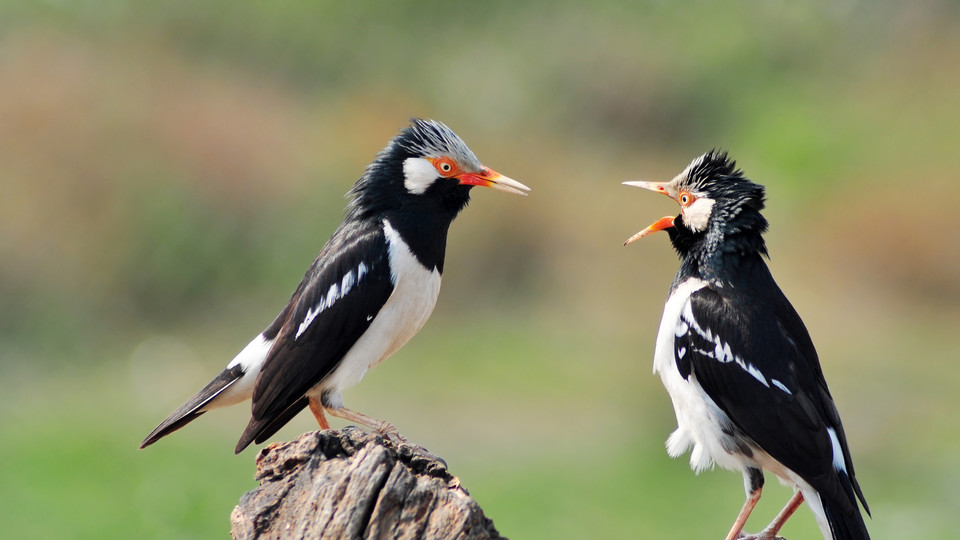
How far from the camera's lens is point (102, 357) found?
19359 mm

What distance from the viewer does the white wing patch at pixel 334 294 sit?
806 centimetres

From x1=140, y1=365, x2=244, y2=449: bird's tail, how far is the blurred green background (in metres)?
5.68

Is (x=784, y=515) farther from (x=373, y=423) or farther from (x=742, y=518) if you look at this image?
(x=373, y=423)

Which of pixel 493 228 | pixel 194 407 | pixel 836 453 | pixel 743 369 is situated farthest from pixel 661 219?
pixel 493 228

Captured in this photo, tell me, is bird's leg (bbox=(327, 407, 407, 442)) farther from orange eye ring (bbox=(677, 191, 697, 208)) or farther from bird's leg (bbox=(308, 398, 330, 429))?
orange eye ring (bbox=(677, 191, 697, 208))

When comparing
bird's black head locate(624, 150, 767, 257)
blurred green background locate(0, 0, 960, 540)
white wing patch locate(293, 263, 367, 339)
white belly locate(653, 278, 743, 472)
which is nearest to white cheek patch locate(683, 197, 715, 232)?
bird's black head locate(624, 150, 767, 257)

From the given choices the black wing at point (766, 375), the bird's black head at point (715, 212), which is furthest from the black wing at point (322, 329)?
the black wing at point (766, 375)

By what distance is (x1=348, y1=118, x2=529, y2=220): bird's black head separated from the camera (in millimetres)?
8312

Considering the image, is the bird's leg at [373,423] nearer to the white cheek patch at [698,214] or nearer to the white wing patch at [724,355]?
the white wing patch at [724,355]

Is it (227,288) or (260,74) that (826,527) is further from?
(260,74)

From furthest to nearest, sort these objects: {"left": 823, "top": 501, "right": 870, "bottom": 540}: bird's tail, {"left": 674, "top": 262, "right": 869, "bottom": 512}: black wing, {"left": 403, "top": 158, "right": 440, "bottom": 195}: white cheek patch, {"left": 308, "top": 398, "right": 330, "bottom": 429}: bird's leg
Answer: {"left": 403, "top": 158, "right": 440, "bottom": 195}: white cheek patch, {"left": 308, "top": 398, "right": 330, "bottom": 429}: bird's leg, {"left": 674, "top": 262, "right": 869, "bottom": 512}: black wing, {"left": 823, "top": 501, "right": 870, "bottom": 540}: bird's tail

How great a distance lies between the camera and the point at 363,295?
802 centimetres

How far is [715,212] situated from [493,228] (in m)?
12.4

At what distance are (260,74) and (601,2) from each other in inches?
297
